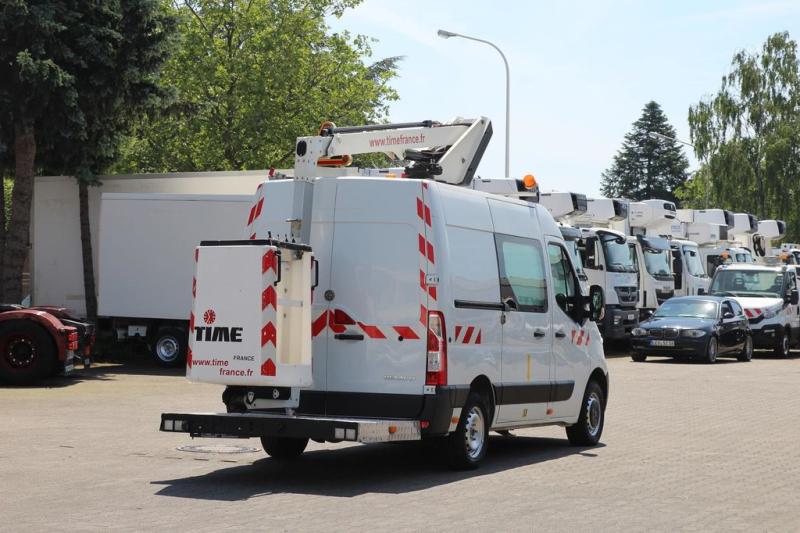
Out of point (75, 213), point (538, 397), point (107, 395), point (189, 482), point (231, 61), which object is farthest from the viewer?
point (231, 61)

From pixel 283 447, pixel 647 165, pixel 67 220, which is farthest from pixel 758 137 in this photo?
pixel 283 447

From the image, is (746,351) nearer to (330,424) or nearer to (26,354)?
(26,354)

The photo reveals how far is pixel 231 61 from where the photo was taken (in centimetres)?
4428

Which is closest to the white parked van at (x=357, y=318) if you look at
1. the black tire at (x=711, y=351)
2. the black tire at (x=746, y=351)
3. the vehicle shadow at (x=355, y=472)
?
the vehicle shadow at (x=355, y=472)

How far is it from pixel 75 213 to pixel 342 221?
18.5 meters

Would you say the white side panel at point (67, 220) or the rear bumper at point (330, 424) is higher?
the white side panel at point (67, 220)

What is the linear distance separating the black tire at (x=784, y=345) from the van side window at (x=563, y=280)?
2193cm

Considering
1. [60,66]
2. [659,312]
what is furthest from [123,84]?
[659,312]

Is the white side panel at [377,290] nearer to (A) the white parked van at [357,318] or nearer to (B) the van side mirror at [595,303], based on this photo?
(A) the white parked van at [357,318]

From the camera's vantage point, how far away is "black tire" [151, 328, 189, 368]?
2555 cm

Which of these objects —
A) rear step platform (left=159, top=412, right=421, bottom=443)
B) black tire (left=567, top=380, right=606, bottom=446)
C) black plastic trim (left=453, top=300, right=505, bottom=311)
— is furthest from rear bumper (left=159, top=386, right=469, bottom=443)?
black tire (left=567, top=380, right=606, bottom=446)

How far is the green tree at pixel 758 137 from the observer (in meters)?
73.3

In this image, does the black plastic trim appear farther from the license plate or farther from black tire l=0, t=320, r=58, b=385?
the license plate

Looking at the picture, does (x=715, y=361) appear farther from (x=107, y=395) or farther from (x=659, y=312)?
(x=107, y=395)
